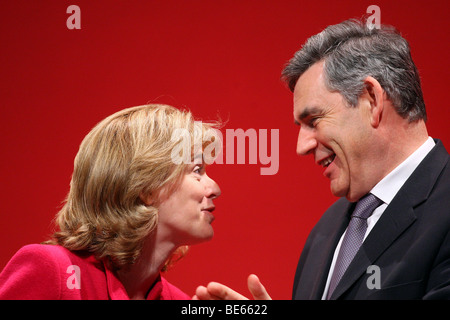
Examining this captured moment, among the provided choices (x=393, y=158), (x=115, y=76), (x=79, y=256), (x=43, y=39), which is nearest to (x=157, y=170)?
(x=79, y=256)

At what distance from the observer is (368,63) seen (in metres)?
1.82

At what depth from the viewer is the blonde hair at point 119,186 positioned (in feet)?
5.86

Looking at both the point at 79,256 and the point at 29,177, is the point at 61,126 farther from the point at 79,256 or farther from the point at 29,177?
the point at 79,256

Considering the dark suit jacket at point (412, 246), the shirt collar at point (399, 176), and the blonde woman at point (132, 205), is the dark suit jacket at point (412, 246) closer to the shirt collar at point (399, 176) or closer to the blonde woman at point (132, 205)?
the shirt collar at point (399, 176)

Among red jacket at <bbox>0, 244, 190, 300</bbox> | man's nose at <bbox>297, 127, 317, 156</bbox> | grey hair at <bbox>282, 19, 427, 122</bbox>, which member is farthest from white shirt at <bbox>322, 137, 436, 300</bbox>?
red jacket at <bbox>0, 244, 190, 300</bbox>

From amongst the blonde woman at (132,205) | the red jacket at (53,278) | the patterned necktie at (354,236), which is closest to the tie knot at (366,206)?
the patterned necktie at (354,236)

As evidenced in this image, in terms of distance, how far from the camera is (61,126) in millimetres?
2617

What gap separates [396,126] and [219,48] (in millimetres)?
1147

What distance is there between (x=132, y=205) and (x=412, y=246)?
0.90 metres

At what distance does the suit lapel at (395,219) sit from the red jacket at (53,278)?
721 mm

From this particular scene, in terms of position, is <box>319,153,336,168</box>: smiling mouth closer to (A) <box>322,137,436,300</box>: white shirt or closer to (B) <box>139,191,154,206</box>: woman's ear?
(A) <box>322,137,436,300</box>: white shirt

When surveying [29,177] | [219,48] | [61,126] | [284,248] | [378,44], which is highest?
[219,48]

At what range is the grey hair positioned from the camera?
1797 mm

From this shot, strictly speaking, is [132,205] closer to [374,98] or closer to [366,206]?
[366,206]
